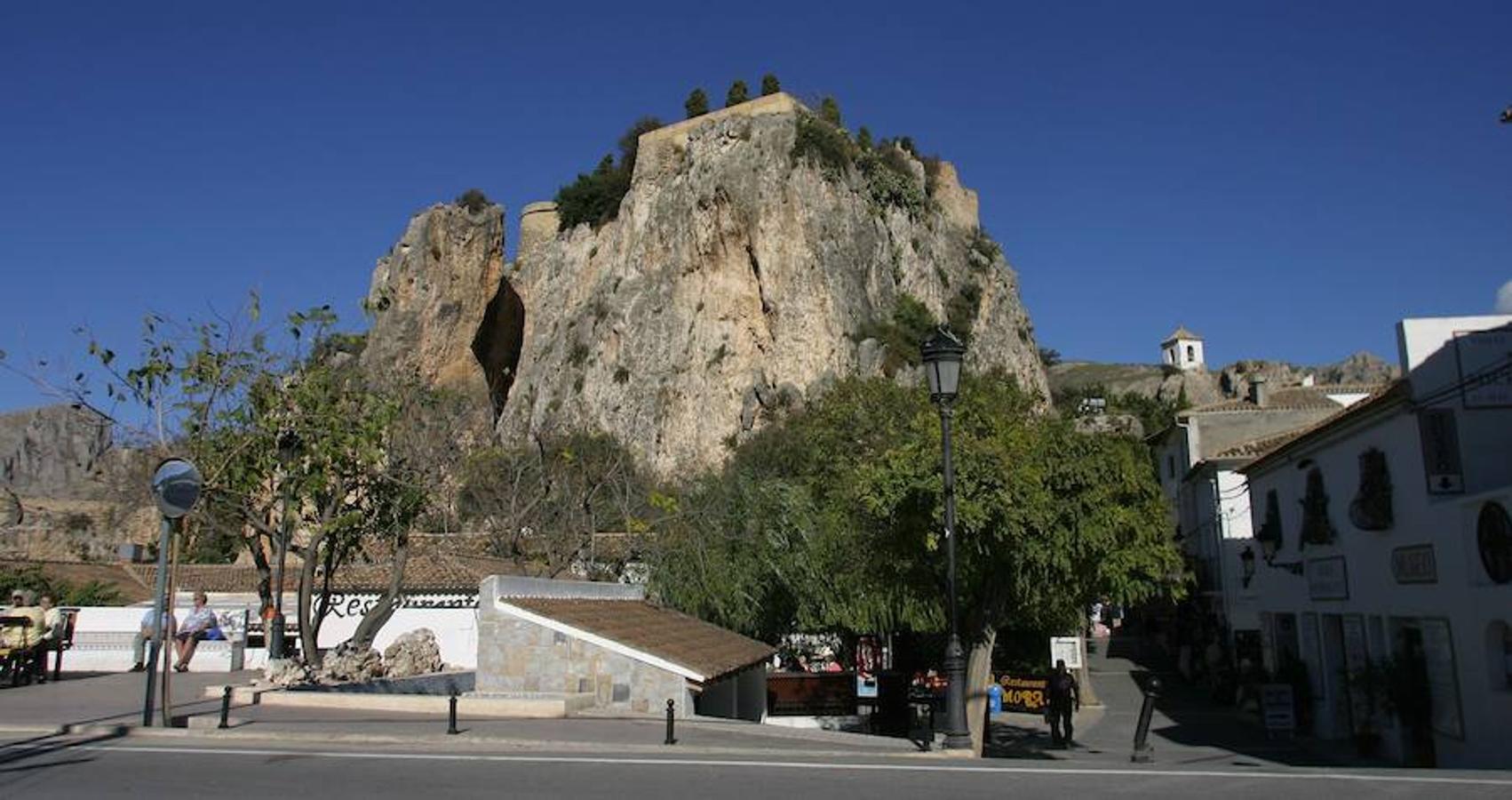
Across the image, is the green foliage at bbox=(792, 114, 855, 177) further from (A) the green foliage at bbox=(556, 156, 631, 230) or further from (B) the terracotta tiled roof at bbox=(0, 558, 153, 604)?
(B) the terracotta tiled roof at bbox=(0, 558, 153, 604)

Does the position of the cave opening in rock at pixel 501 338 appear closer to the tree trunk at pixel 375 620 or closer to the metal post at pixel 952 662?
the tree trunk at pixel 375 620

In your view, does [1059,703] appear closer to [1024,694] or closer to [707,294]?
[1024,694]

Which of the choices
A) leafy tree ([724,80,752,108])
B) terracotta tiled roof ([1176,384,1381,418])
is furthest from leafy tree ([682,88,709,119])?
terracotta tiled roof ([1176,384,1381,418])

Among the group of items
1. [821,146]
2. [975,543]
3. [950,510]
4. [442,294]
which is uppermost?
[821,146]

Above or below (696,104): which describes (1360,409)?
below

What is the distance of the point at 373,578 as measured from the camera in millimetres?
29531

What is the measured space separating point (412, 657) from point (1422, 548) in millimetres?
16530

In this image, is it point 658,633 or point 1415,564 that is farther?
point 658,633

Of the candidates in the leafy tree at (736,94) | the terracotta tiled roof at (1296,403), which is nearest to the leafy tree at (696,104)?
the leafy tree at (736,94)

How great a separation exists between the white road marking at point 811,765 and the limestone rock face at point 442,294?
62601mm

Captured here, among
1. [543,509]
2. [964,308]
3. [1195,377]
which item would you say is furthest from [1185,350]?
[543,509]

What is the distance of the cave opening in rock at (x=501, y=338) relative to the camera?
252ft

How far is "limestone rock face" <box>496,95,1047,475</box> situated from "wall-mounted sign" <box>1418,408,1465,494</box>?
39770 mm

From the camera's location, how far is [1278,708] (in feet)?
63.5
